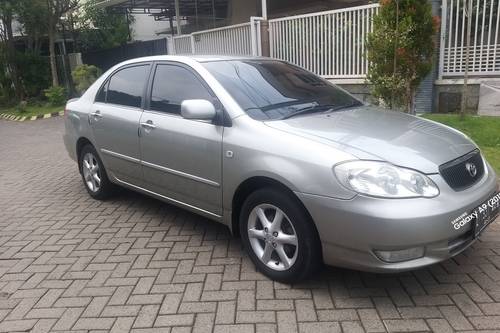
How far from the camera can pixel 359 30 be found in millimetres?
9391

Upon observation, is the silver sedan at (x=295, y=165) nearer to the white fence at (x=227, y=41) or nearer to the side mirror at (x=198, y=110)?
the side mirror at (x=198, y=110)

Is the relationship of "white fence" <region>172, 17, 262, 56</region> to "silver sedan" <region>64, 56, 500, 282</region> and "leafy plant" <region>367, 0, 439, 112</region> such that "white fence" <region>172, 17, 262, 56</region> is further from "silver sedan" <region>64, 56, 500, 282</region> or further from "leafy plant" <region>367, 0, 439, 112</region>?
"silver sedan" <region>64, 56, 500, 282</region>

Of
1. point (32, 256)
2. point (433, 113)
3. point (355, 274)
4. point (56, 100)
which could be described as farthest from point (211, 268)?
point (56, 100)

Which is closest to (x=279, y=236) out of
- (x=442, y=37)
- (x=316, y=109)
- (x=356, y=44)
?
(x=316, y=109)

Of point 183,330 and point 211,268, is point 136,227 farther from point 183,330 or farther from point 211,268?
point 183,330

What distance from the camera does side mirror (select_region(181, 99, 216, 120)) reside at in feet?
11.6

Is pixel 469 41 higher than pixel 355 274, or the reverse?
pixel 469 41

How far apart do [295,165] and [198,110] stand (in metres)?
0.95

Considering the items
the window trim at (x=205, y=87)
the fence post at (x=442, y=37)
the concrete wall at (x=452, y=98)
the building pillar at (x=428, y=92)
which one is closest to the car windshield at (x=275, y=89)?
the window trim at (x=205, y=87)

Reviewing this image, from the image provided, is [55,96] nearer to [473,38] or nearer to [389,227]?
[473,38]

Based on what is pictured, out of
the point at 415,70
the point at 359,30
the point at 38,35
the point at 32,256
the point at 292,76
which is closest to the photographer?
the point at 32,256

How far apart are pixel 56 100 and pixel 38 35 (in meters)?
3.54

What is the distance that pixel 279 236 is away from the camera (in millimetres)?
3250

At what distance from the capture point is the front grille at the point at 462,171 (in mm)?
2988
